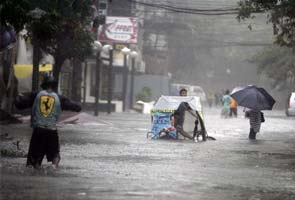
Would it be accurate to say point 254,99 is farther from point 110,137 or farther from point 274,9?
point 110,137

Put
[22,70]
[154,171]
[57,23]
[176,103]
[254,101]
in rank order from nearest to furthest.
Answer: [154,171], [57,23], [176,103], [254,101], [22,70]

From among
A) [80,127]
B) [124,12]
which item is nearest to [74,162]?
[80,127]

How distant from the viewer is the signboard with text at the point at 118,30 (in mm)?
Answer: 40000

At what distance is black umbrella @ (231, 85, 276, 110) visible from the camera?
74.6ft

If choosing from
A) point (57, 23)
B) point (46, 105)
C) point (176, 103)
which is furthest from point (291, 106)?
point (46, 105)

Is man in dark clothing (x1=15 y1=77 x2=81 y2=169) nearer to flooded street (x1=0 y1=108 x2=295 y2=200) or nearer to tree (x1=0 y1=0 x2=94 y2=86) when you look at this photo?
flooded street (x1=0 y1=108 x2=295 y2=200)

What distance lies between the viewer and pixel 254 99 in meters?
22.9

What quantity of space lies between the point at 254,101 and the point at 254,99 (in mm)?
88

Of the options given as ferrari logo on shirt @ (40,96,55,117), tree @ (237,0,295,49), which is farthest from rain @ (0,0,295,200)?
tree @ (237,0,295,49)

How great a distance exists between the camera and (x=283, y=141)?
75.1 feet

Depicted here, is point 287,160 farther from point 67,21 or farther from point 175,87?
point 175,87

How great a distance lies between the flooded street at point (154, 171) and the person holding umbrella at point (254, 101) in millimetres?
1886

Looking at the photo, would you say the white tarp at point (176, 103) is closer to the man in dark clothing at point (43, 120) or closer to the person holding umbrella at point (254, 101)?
the person holding umbrella at point (254, 101)

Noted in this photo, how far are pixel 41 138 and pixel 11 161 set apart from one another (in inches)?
57.9
